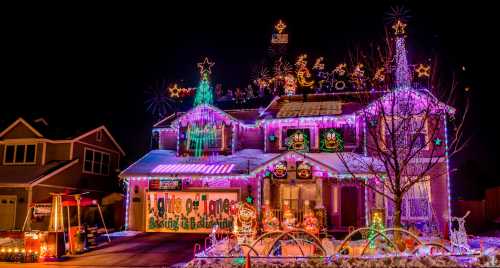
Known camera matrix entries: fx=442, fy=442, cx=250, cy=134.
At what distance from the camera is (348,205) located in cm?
2231

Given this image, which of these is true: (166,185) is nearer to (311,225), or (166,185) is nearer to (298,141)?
(298,141)

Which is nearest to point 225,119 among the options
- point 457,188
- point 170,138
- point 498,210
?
point 170,138

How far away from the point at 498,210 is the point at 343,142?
9.05 m

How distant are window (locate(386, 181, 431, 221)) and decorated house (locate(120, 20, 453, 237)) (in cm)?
5

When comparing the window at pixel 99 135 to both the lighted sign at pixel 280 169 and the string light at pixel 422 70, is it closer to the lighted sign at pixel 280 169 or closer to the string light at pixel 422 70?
the lighted sign at pixel 280 169

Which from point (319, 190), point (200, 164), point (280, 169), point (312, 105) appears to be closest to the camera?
point (319, 190)

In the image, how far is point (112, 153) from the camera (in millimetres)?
31438

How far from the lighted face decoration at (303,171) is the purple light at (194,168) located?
345 centimetres

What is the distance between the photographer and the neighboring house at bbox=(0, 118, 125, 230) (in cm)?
2502

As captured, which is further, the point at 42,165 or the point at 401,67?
the point at 42,165

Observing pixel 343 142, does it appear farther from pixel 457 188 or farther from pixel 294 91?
pixel 457 188

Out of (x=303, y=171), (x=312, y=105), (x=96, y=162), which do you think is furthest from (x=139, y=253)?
(x=96, y=162)

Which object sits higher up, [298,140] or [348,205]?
[298,140]

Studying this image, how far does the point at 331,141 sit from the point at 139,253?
11.4m
